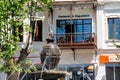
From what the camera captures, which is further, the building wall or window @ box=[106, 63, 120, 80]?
the building wall

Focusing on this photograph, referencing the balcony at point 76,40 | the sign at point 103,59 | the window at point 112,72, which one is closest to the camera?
the balcony at point 76,40

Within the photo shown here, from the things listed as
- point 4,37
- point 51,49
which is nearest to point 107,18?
point 4,37

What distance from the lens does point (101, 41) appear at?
28688 millimetres

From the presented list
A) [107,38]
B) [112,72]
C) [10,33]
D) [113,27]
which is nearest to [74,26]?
[107,38]

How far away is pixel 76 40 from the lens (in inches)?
1115

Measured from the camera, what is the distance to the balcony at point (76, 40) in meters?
27.8

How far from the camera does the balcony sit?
27825 mm

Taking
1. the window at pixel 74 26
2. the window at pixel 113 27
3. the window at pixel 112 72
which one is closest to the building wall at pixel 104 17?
the window at pixel 113 27

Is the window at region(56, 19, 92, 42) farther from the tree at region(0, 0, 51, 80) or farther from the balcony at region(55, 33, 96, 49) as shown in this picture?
the tree at region(0, 0, 51, 80)

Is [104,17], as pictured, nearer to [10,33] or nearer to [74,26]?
[74,26]

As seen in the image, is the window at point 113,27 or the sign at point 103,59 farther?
the window at point 113,27

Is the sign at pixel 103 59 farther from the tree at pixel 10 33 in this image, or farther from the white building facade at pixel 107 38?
the tree at pixel 10 33

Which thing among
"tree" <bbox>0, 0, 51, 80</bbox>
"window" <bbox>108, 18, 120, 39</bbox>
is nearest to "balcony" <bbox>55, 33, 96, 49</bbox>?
"window" <bbox>108, 18, 120, 39</bbox>

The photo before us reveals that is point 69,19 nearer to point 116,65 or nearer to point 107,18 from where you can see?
point 107,18
